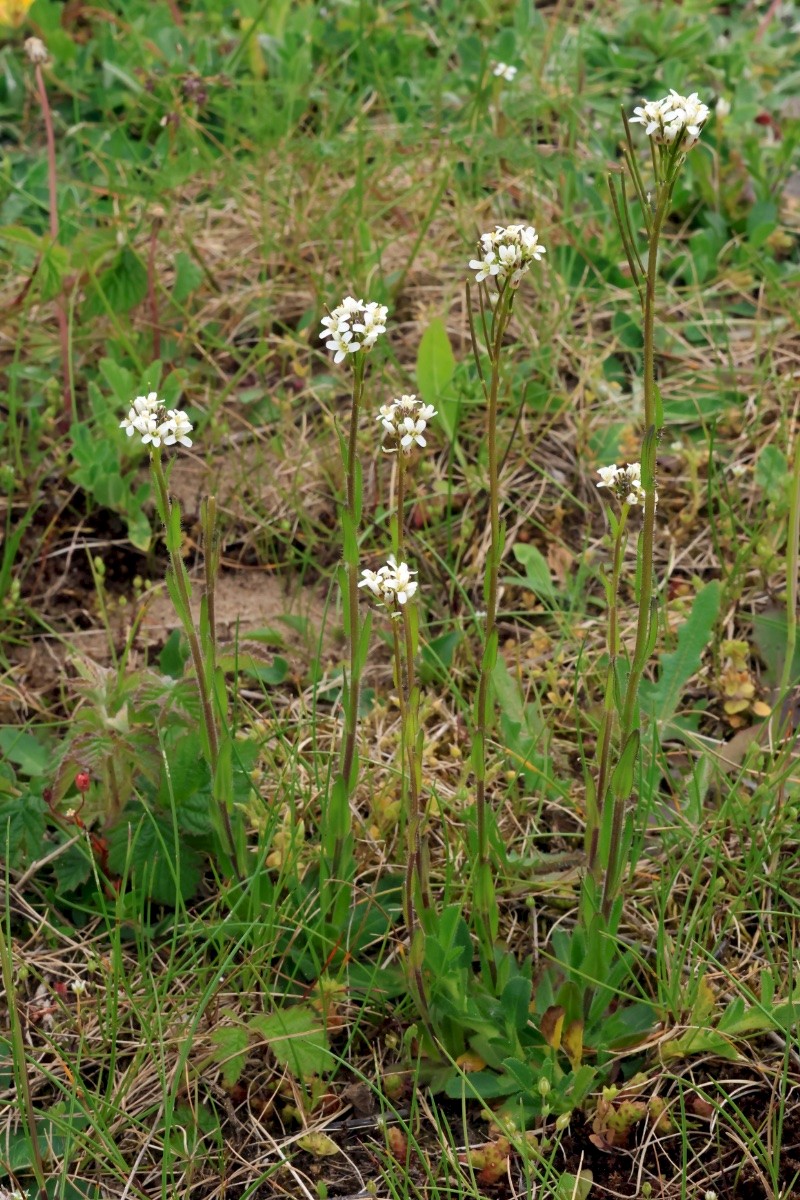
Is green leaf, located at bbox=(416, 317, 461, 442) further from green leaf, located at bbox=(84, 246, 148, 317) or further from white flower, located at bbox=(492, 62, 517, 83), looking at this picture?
white flower, located at bbox=(492, 62, 517, 83)

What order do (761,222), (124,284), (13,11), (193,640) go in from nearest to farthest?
1. (193,640)
2. (124,284)
3. (761,222)
4. (13,11)

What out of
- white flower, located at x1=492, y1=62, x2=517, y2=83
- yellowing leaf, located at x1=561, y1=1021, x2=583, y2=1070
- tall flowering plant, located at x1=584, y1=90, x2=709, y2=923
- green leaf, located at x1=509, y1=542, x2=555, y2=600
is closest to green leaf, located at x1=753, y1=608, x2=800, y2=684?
green leaf, located at x1=509, y1=542, x2=555, y2=600

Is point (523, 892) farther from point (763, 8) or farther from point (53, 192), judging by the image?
point (763, 8)

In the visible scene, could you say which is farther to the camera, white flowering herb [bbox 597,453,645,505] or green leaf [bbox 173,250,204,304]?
green leaf [bbox 173,250,204,304]

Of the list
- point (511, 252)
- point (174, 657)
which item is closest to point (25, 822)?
point (174, 657)

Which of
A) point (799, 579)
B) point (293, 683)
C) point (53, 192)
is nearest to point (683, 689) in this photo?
point (799, 579)

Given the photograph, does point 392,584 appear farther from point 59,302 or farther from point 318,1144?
point 59,302

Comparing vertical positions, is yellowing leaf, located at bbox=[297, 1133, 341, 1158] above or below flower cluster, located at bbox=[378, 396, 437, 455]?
below
